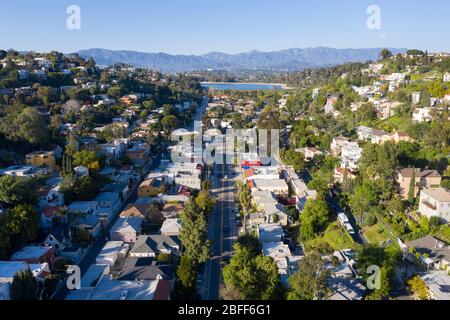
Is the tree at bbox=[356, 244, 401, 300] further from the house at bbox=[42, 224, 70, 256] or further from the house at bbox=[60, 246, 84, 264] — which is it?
the house at bbox=[42, 224, 70, 256]

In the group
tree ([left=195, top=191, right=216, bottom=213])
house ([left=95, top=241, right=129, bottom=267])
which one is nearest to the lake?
tree ([left=195, top=191, right=216, bottom=213])

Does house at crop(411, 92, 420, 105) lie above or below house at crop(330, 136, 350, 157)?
above

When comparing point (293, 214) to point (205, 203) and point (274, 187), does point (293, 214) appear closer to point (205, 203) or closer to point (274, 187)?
point (274, 187)

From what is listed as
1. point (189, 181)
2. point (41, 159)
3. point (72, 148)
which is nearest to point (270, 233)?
point (189, 181)

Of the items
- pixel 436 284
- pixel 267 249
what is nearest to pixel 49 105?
pixel 267 249

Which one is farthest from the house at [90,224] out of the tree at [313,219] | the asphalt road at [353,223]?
the asphalt road at [353,223]

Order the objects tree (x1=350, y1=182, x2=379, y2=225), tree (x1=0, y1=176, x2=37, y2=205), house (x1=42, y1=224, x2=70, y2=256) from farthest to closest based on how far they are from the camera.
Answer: tree (x1=350, y1=182, x2=379, y2=225) < tree (x1=0, y1=176, x2=37, y2=205) < house (x1=42, y1=224, x2=70, y2=256)
